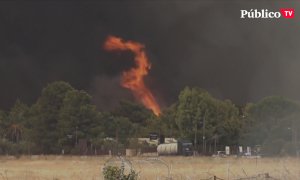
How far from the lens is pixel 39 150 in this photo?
94.9 metres

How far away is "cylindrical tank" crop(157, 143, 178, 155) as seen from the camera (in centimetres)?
8881

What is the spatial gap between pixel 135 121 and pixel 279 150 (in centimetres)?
6880

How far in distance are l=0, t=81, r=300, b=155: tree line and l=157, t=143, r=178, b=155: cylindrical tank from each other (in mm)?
10851

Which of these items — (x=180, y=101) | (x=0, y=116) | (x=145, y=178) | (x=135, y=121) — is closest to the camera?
(x=145, y=178)

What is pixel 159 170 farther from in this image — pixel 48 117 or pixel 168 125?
pixel 168 125

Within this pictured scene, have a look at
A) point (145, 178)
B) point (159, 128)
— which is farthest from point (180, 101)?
point (145, 178)

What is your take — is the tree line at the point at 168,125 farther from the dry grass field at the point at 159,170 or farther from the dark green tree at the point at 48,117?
the dry grass field at the point at 159,170

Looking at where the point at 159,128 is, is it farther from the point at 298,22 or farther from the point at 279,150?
the point at 298,22

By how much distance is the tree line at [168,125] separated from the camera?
313 feet

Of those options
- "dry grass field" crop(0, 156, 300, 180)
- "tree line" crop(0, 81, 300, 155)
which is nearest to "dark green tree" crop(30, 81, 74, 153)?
"tree line" crop(0, 81, 300, 155)

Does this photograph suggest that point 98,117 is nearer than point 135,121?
Yes

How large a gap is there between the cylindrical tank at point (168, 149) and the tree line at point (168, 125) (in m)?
10.9

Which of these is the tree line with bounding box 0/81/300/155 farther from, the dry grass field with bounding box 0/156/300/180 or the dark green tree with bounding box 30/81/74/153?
the dry grass field with bounding box 0/156/300/180

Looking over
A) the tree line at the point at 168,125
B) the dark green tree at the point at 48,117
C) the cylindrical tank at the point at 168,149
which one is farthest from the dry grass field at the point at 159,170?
the tree line at the point at 168,125
